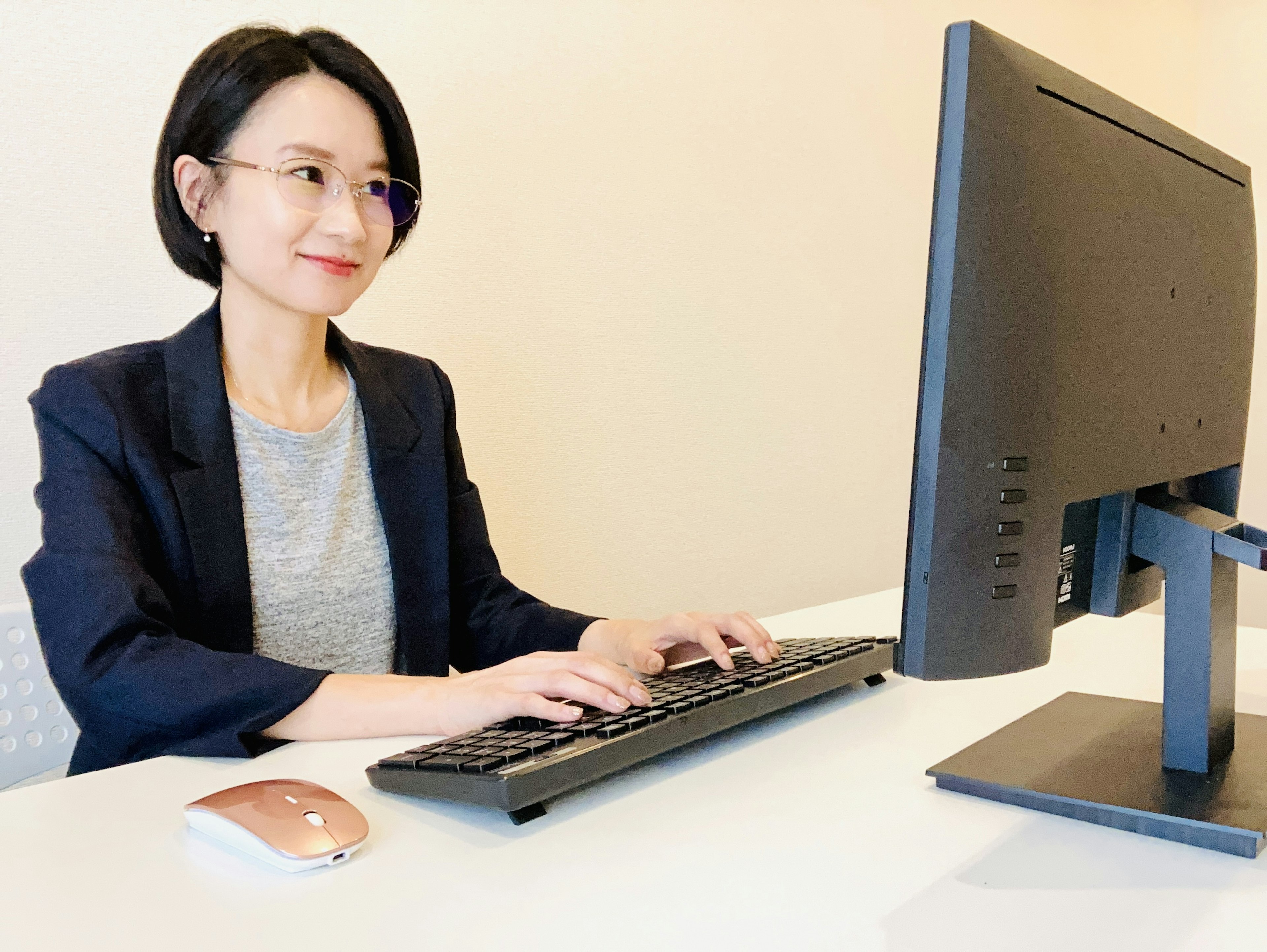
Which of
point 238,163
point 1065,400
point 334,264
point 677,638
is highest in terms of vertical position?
point 238,163

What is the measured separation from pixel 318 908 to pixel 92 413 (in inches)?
27.4

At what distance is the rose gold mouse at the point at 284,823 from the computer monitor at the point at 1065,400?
0.36m

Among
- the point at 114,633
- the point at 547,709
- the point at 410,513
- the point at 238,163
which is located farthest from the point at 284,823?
the point at 238,163

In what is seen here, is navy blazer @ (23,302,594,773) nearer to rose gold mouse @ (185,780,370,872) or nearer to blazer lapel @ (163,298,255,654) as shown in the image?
blazer lapel @ (163,298,255,654)

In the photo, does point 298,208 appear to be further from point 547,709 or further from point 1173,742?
point 1173,742

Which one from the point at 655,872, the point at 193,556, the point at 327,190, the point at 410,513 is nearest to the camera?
the point at 655,872

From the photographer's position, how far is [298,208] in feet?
3.93

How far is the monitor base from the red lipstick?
0.88 meters

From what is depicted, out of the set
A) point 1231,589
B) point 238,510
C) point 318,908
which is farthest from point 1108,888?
point 238,510

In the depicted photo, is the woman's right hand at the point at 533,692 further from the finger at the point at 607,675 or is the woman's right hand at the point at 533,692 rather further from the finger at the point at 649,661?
the finger at the point at 649,661

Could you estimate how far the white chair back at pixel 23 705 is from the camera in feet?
3.44

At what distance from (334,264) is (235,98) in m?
0.21

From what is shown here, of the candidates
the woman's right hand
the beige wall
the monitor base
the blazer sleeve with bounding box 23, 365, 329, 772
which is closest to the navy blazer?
the blazer sleeve with bounding box 23, 365, 329, 772

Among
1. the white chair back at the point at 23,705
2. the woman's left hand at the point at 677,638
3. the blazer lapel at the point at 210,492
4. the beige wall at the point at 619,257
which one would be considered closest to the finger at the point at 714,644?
the woman's left hand at the point at 677,638
